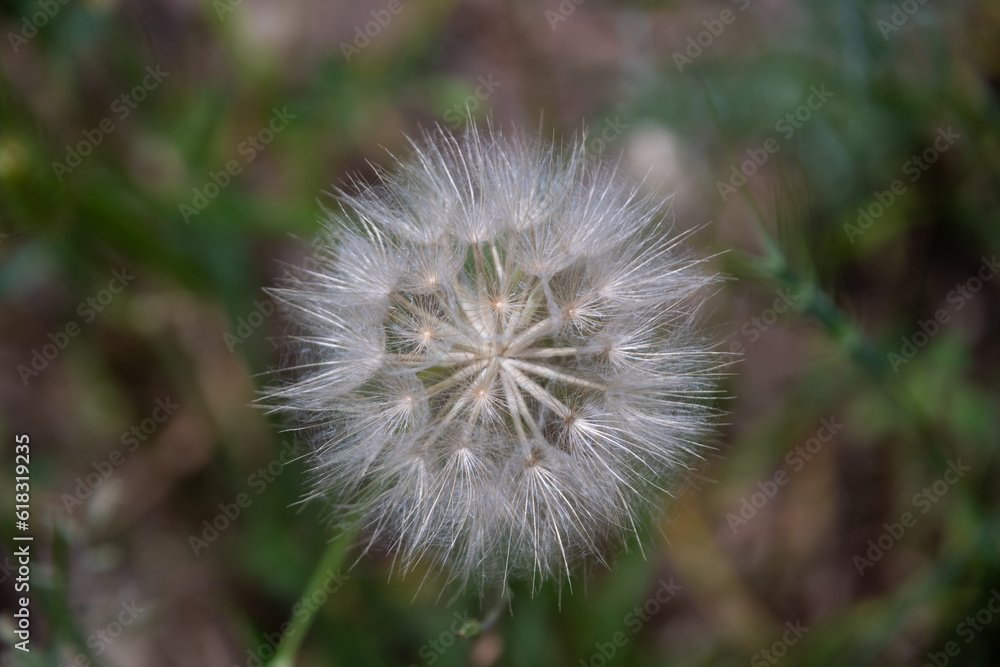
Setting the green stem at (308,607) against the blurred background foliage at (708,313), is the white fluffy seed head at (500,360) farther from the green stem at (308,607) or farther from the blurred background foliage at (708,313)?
the blurred background foliage at (708,313)

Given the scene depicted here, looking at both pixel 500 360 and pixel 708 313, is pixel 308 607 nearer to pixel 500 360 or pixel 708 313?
pixel 500 360

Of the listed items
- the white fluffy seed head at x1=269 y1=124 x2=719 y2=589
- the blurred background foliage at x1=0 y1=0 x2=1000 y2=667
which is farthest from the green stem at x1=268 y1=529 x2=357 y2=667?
the blurred background foliage at x1=0 y1=0 x2=1000 y2=667

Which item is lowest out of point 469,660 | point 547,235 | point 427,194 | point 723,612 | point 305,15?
point 723,612

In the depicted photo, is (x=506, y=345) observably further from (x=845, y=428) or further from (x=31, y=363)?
(x=31, y=363)

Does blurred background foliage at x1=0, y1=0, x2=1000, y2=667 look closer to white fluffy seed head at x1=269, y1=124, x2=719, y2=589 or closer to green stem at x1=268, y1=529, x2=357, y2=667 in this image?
green stem at x1=268, y1=529, x2=357, y2=667

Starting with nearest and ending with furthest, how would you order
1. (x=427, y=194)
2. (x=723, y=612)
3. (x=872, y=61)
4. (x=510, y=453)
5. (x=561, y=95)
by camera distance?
1. (x=510, y=453)
2. (x=427, y=194)
3. (x=872, y=61)
4. (x=723, y=612)
5. (x=561, y=95)

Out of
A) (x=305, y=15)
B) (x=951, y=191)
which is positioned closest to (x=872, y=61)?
(x=951, y=191)

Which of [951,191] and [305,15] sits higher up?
[305,15]
